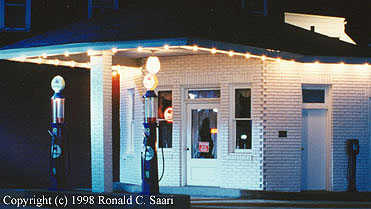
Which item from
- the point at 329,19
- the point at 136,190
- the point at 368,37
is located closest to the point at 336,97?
the point at 329,19

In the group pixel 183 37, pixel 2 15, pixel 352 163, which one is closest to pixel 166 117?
pixel 183 37

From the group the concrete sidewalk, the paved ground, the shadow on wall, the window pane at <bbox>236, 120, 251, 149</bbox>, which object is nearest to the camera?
the paved ground

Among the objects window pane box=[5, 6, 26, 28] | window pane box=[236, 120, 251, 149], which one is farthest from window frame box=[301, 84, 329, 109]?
window pane box=[5, 6, 26, 28]

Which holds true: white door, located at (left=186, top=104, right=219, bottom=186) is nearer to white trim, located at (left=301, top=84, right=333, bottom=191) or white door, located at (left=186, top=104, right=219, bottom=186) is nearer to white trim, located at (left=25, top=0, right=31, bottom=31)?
white trim, located at (left=301, top=84, right=333, bottom=191)

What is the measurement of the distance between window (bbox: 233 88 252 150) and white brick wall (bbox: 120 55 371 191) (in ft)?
0.63

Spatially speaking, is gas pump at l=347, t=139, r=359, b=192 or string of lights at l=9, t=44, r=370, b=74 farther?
gas pump at l=347, t=139, r=359, b=192

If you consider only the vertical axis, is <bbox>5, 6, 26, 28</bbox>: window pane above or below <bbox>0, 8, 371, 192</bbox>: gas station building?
above

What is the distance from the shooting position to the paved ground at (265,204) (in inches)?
558

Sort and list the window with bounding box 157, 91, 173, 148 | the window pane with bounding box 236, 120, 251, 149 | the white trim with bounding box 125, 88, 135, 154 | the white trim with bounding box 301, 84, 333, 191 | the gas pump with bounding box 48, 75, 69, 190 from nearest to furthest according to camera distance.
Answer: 1. the gas pump with bounding box 48, 75, 69, 190
2. the window pane with bounding box 236, 120, 251, 149
3. the white trim with bounding box 301, 84, 333, 191
4. the window with bounding box 157, 91, 173, 148
5. the white trim with bounding box 125, 88, 135, 154

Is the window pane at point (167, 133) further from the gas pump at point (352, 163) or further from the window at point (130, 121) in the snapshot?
the gas pump at point (352, 163)

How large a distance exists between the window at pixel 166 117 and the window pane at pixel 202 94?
0.59 meters

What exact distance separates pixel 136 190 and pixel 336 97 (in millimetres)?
5759

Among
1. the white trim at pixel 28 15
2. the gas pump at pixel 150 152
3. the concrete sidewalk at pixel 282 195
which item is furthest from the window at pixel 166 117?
the white trim at pixel 28 15

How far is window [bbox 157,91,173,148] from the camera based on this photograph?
1709 cm
